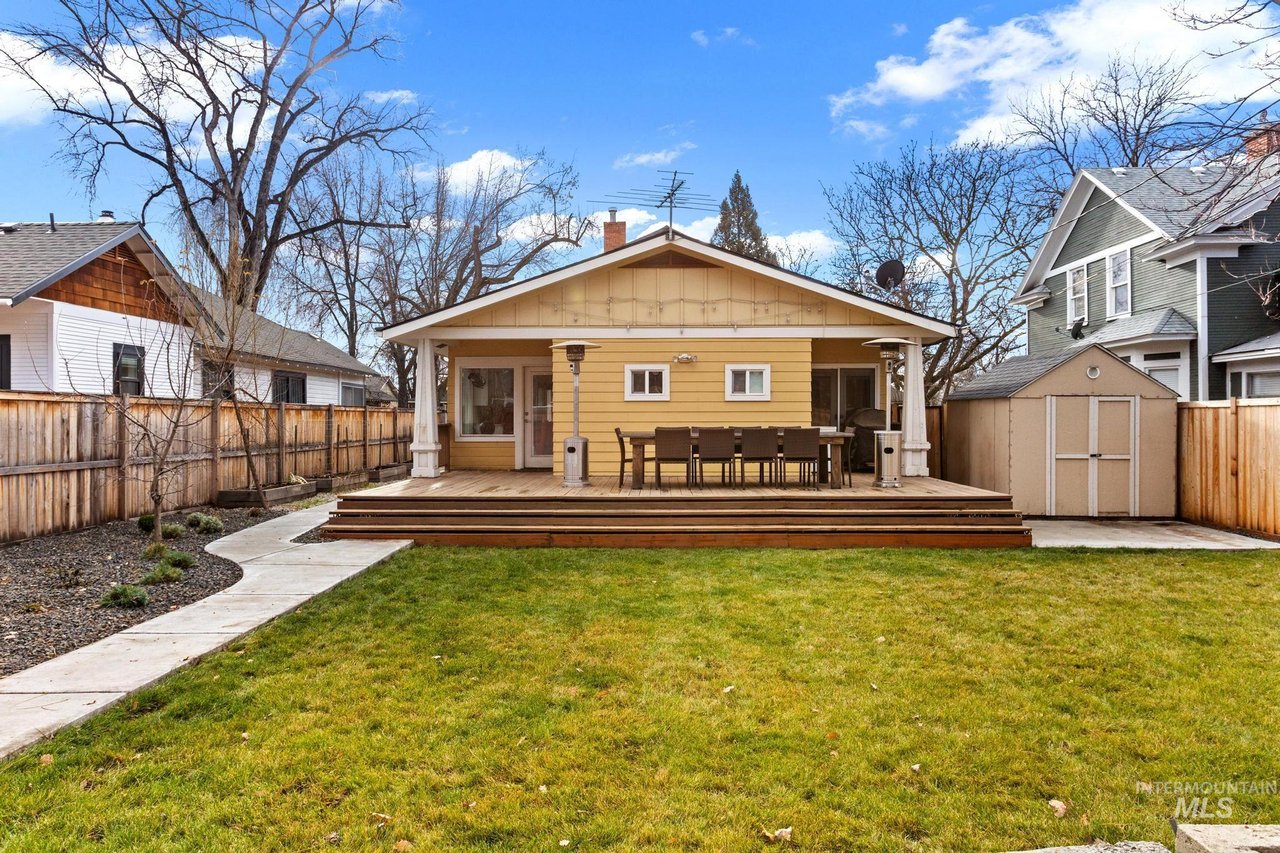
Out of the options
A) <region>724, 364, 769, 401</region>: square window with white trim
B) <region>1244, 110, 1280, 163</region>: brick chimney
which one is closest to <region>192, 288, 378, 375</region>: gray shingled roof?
<region>724, 364, 769, 401</region>: square window with white trim

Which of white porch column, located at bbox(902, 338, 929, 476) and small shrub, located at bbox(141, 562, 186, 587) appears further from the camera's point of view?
white porch column, located at bbox(902, 338, 929, 476)

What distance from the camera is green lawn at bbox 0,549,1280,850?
2467 mm

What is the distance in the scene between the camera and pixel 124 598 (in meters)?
5.17

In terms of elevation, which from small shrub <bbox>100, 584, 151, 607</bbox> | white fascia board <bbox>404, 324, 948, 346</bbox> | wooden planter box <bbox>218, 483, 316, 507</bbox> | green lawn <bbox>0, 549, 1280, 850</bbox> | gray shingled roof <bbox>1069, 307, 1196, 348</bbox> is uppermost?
gray shingled roof <bbox>1069, 307, 1196, 348</bbox>

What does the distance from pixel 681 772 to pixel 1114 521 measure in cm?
934

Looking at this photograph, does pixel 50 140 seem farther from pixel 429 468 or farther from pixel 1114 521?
pixel 1114 521

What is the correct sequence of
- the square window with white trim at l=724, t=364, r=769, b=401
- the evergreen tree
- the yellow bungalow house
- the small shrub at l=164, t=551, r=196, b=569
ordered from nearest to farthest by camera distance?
1. the small shrub at l=164, t=551, r=196, b=569
2. the yellow bungalow house
3. the square window with white trim at l=724, t=364, r=769, b=401
4. the evergreen tree

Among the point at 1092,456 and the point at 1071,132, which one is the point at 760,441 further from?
the point at 1071,132

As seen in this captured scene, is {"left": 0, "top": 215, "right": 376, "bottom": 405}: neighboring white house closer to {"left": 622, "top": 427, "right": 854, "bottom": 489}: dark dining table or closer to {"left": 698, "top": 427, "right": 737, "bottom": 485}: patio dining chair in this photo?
{"left": 622, "top": 427, "right": 854, "bottom": 489}: dark dining table

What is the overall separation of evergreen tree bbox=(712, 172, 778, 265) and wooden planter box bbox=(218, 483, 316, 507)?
27.0 meters

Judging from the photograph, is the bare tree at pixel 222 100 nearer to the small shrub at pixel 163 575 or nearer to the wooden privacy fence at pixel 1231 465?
the small shrub at pixel 163 575

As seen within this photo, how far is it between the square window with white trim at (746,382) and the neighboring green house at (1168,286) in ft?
20.5

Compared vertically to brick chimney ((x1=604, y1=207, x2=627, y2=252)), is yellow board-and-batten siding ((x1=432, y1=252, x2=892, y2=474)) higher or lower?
lower

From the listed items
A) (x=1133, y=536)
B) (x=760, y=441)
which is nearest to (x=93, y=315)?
(x=760, y=441)
